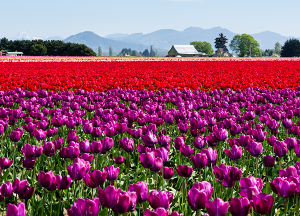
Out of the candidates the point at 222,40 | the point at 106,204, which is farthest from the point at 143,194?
the point at 222,40

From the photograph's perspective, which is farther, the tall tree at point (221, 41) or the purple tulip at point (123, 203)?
the tall tree at point (221, 41)

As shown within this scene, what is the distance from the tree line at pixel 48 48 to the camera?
73.0 meters

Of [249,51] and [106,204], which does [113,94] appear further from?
→ [249,51]

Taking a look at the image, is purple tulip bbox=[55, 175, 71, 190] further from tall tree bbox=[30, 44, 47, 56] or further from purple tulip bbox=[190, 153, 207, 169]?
tall tree bbox=[30, 44, 47, 56]

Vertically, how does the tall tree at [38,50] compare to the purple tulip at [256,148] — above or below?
above

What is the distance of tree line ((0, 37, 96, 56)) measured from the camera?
73.0 m

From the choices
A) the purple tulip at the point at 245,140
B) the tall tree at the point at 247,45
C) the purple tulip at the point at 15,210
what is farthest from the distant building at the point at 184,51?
A: the purple tulip at the point at 15,210

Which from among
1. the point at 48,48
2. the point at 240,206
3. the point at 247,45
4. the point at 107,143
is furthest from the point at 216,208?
the point at 247,45

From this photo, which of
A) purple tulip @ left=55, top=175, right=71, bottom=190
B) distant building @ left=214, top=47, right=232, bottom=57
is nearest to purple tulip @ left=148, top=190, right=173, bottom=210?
purple tulip @ left=55, top=175, right=71, bottom=190

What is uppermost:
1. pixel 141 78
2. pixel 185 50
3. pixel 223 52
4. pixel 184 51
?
pixel 185 50

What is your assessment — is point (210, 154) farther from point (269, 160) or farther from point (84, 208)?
point (84, 208)

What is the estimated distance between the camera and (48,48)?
263 feet

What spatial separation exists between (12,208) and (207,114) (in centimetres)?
384

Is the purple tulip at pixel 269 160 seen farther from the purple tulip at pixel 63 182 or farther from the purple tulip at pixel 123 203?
the purple tulip at pixel 63 182
